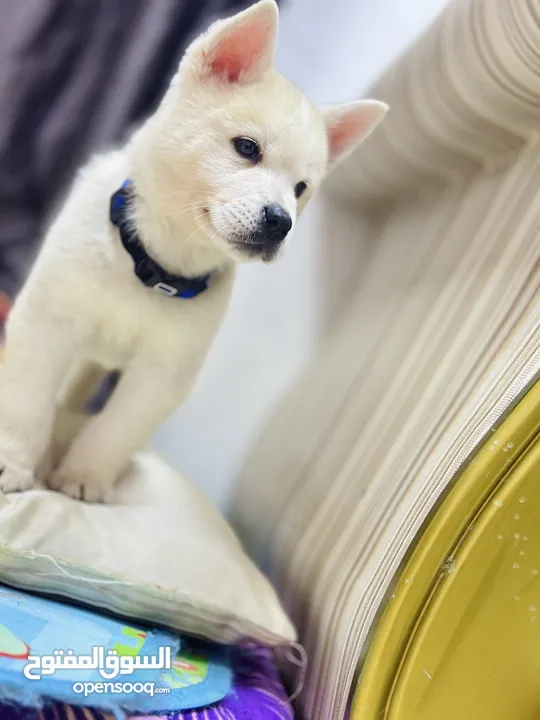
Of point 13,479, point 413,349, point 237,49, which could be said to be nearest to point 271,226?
point 237,49

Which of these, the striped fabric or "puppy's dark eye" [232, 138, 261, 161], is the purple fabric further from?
"puppy's dark eye" [232, 138, 261, 161]

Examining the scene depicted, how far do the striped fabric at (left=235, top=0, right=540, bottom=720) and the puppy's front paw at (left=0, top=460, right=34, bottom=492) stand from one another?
0.49m

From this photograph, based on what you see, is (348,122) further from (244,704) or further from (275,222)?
(244,704)

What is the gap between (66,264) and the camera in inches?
37.7

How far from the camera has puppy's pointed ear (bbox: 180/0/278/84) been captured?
0.87 metres

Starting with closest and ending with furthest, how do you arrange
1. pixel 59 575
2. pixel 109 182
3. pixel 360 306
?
pixel 59 575 → pixel 109 182 → pixel 360 306

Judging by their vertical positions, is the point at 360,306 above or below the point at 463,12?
below

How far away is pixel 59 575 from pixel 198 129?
0.63 metres

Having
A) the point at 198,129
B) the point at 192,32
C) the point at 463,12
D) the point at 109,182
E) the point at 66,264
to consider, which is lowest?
the point at 66,264

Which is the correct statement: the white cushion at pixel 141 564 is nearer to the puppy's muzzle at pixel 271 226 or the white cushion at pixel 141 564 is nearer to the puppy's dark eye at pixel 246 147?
the puppy's muzzle at pixel 271 226

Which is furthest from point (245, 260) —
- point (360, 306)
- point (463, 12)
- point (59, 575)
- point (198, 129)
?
point (360, 306)

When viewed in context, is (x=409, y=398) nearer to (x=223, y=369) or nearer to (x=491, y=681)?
(x=491, y=681)

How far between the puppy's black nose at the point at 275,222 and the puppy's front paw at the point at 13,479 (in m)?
0.51

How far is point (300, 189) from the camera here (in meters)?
0.99
